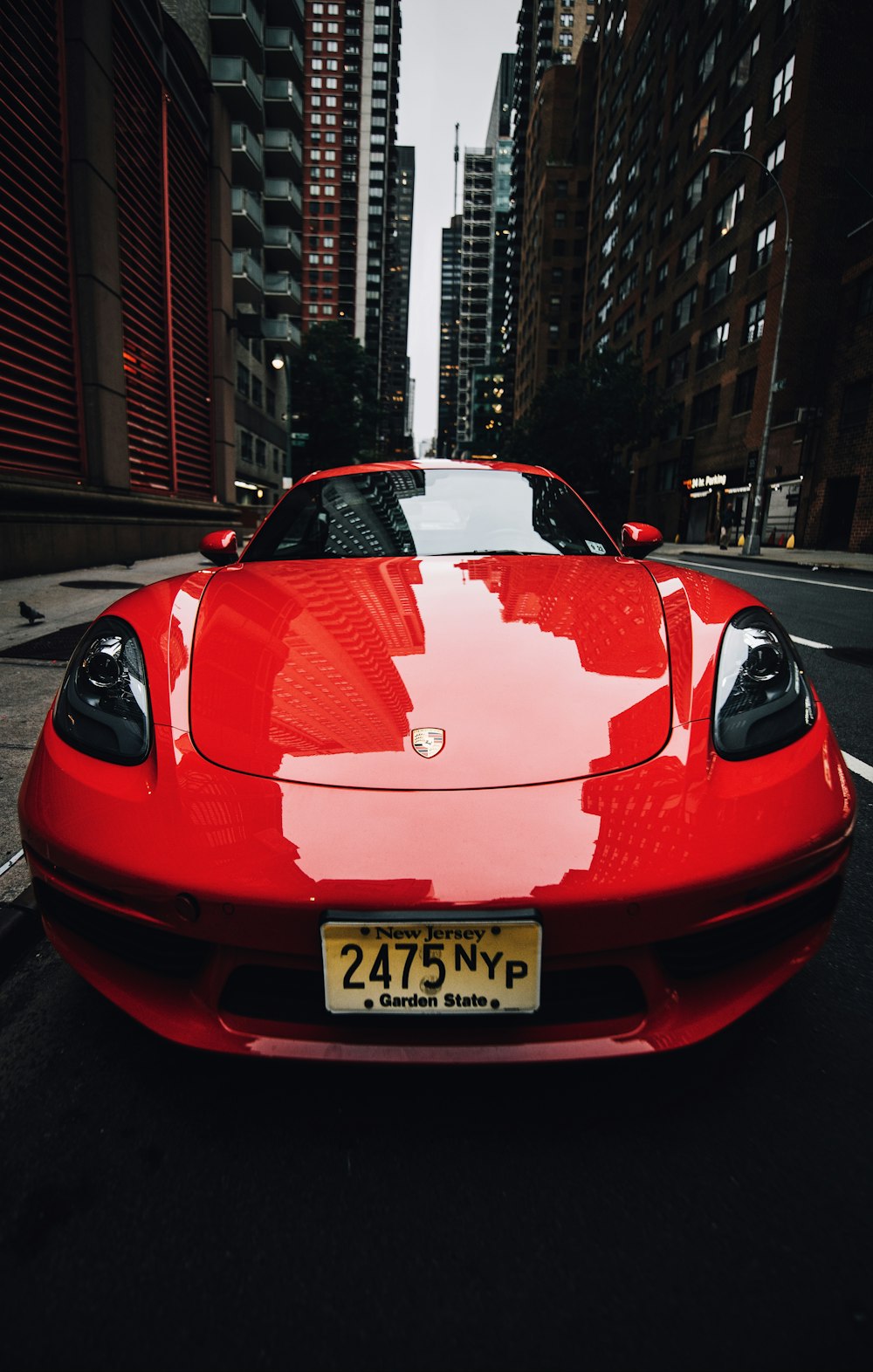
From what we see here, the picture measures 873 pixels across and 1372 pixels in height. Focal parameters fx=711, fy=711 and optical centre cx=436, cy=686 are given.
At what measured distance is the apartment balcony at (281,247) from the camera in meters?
27.7

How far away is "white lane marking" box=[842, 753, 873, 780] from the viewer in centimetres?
277

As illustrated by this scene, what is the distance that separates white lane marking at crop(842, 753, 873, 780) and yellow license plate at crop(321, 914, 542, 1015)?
7.41 feet

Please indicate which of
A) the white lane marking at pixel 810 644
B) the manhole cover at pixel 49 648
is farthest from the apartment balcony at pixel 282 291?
the white lane marking at pixel 810 644

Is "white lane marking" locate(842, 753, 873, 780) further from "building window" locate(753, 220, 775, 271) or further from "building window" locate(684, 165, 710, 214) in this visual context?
"building window" locate(684, 165, 710, 214)

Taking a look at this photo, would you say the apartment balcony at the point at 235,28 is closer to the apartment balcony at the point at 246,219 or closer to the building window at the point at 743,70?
the apartment balcony at the point at 246,219

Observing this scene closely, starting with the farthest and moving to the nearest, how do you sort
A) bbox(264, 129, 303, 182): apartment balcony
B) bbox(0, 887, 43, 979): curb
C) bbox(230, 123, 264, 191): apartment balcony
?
bbox(264, 129, 303, 182): apartment balcony → bbox(230, 123, 264, 191): apartment balcony → bbox(0, 887, 43, 979): curb

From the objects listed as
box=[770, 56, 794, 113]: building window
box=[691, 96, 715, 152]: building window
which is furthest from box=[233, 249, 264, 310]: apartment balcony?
box=[691, 96, 715, 152]: building window

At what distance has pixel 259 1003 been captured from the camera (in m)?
1.16

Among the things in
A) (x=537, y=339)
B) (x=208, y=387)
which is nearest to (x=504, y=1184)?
(x=208, y=387)

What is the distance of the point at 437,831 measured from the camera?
1.13m

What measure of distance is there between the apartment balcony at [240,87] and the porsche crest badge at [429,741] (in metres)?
23.0

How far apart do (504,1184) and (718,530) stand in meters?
35.9

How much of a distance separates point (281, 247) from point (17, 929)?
31.9 m

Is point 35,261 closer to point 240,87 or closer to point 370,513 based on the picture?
point 370,513
